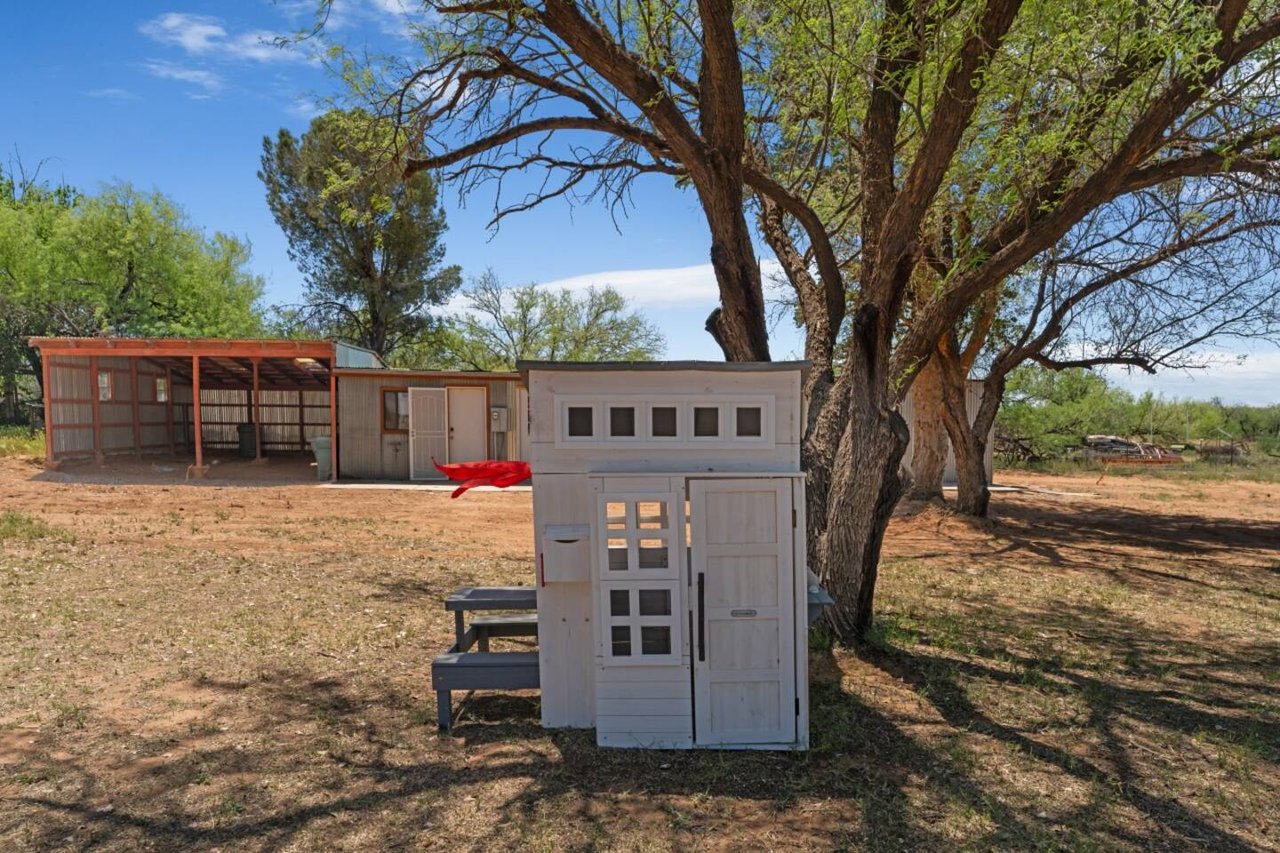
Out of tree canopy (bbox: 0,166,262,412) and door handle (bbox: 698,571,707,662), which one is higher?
tree canopy (bbox: 0,166,262,412)

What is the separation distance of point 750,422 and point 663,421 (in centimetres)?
49

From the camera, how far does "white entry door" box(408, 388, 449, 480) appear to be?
57.0 feet

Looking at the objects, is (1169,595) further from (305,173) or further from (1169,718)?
(305,173)

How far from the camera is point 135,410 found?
64.6 feet

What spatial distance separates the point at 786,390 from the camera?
13.6 feet

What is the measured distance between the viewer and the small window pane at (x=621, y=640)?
13.3 feet

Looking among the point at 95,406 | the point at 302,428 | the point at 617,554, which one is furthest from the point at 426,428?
the point at 617,554

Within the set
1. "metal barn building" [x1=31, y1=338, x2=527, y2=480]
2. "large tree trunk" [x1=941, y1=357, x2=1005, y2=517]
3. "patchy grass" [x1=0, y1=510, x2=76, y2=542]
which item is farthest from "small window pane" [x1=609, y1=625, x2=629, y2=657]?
"metal barn building" [x1=31, y1=338, x2=527, y2=480]

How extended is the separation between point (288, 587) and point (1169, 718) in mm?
7655

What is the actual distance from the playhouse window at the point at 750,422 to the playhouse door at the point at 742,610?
0.27 m

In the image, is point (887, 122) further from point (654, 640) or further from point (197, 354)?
point (197, 354)

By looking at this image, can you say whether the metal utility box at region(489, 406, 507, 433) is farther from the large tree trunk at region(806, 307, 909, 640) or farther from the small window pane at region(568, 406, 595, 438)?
the small window pane at region(568, 406, 595, 438)

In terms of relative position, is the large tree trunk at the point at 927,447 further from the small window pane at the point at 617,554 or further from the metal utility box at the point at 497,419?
the small window pane at the point at 617,554

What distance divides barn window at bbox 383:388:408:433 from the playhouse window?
14747 millimetres
